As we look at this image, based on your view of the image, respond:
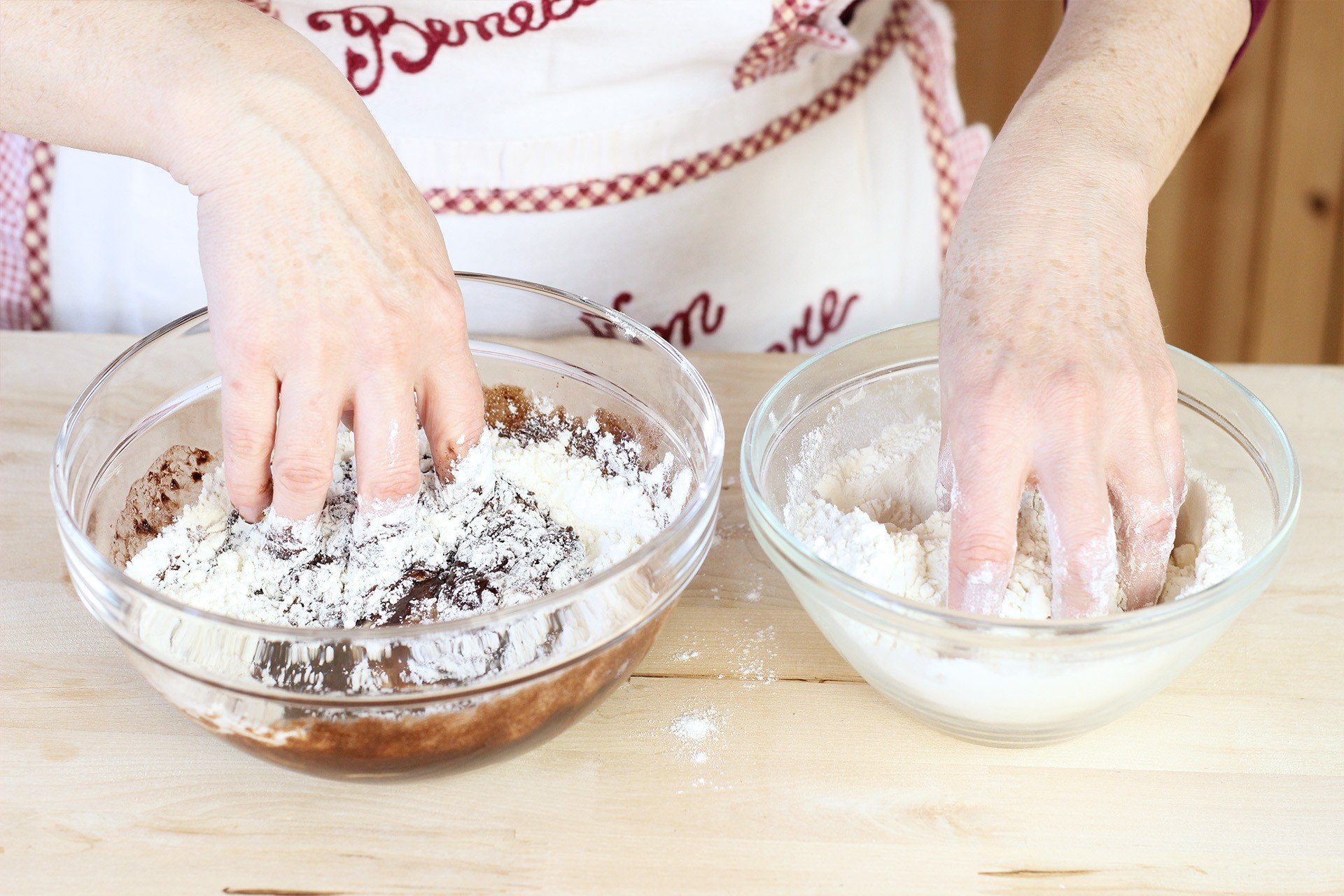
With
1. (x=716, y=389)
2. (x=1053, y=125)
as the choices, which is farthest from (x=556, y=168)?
(x=1053, y=125)

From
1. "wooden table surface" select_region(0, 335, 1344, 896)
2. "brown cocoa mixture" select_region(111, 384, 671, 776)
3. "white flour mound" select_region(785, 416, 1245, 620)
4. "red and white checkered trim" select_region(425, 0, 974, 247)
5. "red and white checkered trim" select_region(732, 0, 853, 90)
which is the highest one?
"red and white checkered trim" select_region(732, 0, 853, 90)

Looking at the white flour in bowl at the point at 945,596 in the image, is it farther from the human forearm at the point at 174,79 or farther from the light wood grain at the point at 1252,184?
the light wood grain at the point at 1252,184

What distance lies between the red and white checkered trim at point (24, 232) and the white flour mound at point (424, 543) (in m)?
0.46

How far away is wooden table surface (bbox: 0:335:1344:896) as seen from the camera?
24.1 inches

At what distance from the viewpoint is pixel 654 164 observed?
1.04 m

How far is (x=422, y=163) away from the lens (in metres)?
1.00

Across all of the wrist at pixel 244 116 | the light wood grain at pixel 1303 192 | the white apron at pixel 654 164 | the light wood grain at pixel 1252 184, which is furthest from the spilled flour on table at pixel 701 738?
the light wood grain at pixel 1303 192

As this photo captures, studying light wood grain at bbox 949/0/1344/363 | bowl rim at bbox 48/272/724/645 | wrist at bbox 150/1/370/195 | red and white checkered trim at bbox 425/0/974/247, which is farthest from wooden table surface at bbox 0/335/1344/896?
light wood grain at bbox 949/0/1344/363

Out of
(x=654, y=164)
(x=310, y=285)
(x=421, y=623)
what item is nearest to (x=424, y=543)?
(x=421, y=623)

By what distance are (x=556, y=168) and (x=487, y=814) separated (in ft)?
1.94

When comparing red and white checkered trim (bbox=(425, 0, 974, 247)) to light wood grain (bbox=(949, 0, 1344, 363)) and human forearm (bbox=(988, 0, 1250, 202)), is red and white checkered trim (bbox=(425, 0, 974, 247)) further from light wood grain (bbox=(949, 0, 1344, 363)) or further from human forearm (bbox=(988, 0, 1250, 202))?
light wood grain (bbox=(949, 0, 1344, 363))

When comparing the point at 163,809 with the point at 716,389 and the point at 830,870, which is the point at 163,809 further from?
the point at 716,389

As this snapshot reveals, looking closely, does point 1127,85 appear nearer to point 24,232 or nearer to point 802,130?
point 802,130

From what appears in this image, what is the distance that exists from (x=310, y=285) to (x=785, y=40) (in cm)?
55
